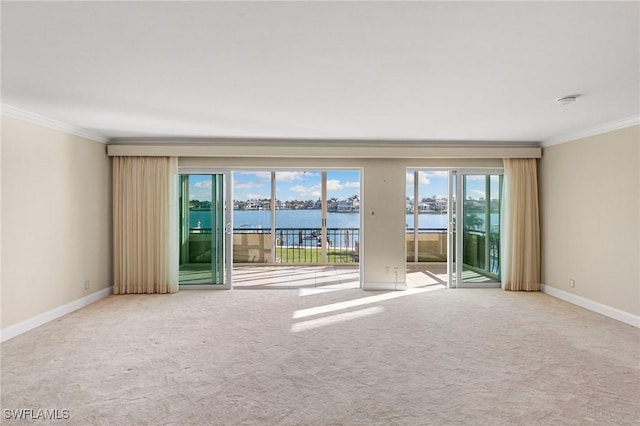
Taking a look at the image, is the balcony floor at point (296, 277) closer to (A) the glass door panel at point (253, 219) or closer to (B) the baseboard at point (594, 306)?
(A) the glass door panel at point (253, 219)

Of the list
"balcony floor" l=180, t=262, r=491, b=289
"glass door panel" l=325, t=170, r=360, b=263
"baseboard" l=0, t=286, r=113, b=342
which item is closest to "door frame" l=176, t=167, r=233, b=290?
"balcony floor" l=180, t=262, r=491, b=289

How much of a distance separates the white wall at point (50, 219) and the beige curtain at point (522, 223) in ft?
20.6

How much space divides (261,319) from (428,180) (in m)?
5.94

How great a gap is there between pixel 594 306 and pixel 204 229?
18.8 feet

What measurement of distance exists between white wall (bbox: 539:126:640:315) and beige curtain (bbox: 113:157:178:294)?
5864 millimetres

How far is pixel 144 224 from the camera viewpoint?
5223 mm

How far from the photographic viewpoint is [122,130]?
4578 millimetres

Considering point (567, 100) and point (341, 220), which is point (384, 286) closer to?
point (341, 220)

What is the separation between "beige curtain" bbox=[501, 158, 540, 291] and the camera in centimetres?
536

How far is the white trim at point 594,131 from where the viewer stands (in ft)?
12.7

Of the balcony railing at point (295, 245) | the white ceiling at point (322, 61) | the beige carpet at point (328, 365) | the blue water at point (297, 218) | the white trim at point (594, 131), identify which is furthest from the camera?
the blue water at point (297, 218)

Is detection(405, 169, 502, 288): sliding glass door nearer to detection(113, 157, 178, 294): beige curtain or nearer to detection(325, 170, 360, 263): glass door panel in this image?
detection(325, 170, 360, 263): glass door panel

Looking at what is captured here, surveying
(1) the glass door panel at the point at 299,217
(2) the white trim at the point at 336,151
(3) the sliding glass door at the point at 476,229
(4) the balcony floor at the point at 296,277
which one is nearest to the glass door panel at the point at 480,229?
(3) the sliding glass door at the point at 476,229

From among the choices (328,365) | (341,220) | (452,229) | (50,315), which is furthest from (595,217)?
(50,315)
